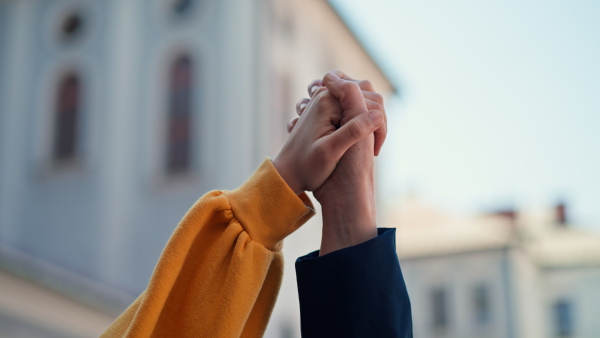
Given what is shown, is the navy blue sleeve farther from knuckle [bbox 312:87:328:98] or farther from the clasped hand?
knuckle [bbox 312:87:328:98]

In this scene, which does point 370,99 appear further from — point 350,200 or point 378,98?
point 350,200

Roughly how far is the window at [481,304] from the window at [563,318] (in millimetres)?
3148

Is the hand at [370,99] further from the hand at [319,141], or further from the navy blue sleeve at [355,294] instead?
the navy blue sleeve at [355,294]

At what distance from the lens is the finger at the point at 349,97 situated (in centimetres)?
137

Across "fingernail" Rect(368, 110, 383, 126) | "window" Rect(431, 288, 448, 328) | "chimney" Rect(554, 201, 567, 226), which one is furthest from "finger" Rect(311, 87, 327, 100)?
"chimney" Rect(554, 201, 567, 226)

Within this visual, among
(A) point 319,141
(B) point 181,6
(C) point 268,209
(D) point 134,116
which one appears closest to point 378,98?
(A) point 319,141

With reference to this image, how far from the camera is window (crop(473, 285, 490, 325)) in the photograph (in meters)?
27.7

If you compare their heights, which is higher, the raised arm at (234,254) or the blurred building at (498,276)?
the raised arm at (234,254)

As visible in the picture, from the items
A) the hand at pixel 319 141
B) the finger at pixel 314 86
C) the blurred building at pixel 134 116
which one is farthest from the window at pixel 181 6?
the hand at pixel 319 141

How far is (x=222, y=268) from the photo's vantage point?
1.20m

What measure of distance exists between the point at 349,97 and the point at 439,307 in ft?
90.7

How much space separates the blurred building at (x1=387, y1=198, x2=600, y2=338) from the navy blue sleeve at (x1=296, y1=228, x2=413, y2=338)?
26.6 m

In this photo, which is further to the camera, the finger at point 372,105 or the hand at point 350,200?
the finger at point 372,105

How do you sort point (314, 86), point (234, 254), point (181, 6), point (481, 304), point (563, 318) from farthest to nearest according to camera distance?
point (563, 318) < point (481, 304) < point (181, 6) < point (314, 86) < point (234, 254)
